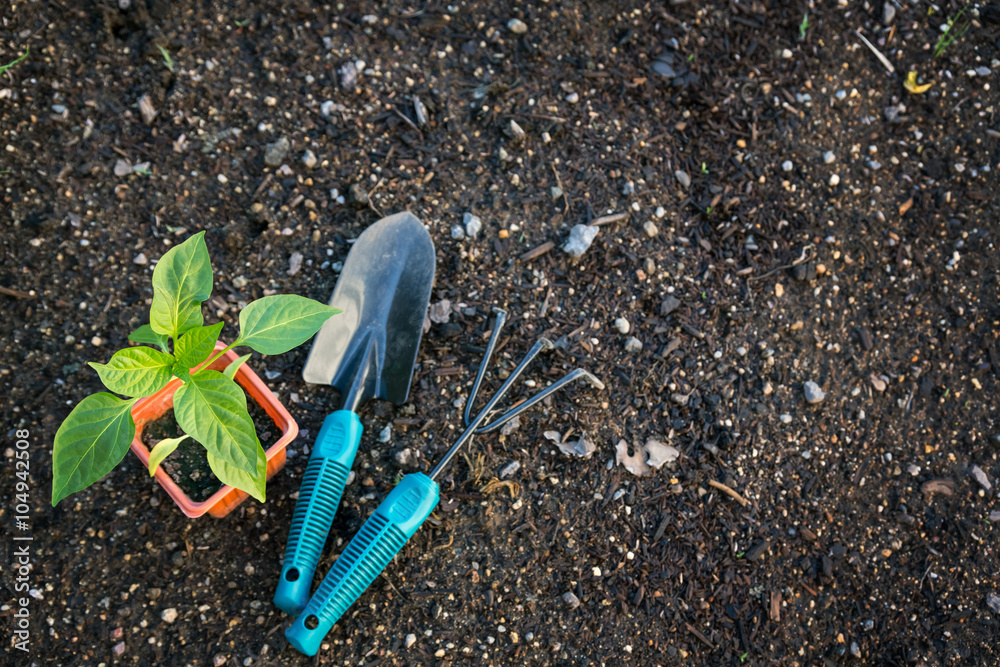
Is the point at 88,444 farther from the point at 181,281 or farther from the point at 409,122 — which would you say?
the point at 409,122

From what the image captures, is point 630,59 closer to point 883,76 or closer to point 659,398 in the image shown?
point 883,76

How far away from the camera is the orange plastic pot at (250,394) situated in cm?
158

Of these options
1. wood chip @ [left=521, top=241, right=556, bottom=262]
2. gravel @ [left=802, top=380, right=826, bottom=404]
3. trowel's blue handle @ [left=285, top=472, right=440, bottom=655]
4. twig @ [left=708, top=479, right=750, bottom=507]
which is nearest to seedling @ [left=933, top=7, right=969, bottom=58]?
gravel @ [left=802, top=380, right=826, bottom=404]

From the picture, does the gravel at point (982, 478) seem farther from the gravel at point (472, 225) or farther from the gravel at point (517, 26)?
the gravel at point (517, 26)

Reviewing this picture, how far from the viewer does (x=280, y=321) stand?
1453 millimetres

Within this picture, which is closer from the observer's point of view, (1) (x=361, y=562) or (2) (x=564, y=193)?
(1) (x=361, y=562)

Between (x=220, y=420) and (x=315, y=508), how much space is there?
1.49 feet

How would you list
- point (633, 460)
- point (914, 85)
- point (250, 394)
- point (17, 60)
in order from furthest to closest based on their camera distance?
point (914, 85)
point (17, 60)
point (633, 460)
point (250, 394)

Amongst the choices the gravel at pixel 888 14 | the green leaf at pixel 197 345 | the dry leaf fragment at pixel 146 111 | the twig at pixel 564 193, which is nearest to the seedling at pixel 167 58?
the dry leaf fragment at pixel 146 111

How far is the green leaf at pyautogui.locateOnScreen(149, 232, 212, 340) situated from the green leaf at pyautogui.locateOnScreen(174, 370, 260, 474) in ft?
0.53

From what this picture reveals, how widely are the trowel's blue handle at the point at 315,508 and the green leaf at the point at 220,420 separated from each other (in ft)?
1.36

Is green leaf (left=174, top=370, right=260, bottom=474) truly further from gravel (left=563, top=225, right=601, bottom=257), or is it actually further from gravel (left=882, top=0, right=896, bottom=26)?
gravel (left=882, top=0, right=896, bottom=26)

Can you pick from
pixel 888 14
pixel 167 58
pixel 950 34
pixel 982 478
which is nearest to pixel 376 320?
pixel 167 58

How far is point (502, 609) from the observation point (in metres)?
1.86
